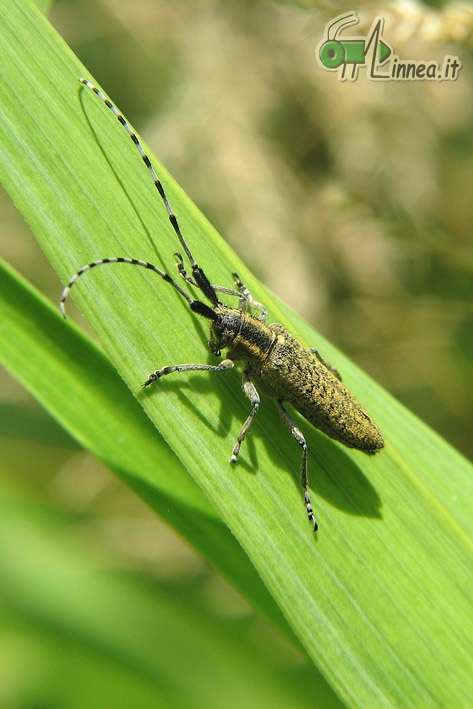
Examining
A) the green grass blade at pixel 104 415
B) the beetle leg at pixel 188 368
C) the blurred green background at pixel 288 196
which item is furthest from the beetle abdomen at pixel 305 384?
the blurred green background at pixel 288 196

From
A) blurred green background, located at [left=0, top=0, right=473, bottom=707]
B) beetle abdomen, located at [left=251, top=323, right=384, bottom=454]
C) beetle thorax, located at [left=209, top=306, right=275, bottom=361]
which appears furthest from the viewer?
blurred green background, located at [left=0, top=0, right=473, bottom=707]

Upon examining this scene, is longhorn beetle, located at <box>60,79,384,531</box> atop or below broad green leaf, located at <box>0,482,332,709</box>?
atop

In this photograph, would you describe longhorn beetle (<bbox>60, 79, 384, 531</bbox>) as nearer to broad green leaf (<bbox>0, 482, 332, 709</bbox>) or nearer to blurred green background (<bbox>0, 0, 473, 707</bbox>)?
broad green leaf (<bbox>0, 482, 332, 709</bbox>)

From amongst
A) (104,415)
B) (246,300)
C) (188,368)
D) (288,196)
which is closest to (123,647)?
(104,415)

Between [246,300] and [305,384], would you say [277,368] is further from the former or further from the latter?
[246,300]

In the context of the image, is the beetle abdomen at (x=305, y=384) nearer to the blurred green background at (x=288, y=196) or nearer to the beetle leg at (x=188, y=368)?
the beetle leg at (x=188, y=368)

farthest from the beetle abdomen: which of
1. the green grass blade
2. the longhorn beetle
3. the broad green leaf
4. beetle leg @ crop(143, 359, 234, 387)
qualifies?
the broad green leaf

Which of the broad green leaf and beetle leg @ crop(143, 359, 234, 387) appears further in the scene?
the broad green leaf
